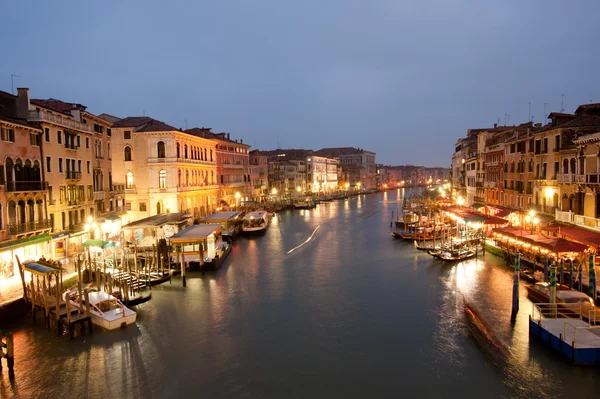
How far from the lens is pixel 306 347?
13523mm

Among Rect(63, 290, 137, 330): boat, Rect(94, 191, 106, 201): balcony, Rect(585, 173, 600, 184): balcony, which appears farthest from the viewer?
Rect(94, 191, 106, 201): balcony

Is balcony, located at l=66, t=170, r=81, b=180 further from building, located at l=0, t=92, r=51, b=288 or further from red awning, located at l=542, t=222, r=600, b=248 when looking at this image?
red awning, located at l=542, t=222, r=600, b=248

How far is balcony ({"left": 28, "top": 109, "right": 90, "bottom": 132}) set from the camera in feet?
67.2

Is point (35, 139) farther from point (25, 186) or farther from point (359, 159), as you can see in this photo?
point (359, 159)

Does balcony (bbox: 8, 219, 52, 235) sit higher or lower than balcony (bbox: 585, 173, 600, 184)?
lower

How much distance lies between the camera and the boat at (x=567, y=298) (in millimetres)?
13531

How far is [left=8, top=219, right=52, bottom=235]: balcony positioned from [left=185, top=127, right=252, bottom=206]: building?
25230mm

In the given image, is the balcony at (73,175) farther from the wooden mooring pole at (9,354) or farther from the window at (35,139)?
the wooden mooring pole at (9,354)

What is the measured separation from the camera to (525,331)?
1397cm

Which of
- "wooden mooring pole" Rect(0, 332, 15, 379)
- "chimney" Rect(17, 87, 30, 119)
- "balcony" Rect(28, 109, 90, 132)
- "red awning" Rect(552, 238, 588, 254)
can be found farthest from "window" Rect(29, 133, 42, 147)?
"red awning" Rect(552, 238, 588, 254)

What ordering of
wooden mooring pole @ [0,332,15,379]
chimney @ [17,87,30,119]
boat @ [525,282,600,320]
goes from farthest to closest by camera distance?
chimney @ [17,87,30,119] < boat @ [525,282,600,320] < wooden mooring pole @ [0,332,15,379]

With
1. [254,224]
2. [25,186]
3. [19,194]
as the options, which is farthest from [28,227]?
[254,224]

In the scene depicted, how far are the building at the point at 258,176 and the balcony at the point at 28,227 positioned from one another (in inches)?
1576

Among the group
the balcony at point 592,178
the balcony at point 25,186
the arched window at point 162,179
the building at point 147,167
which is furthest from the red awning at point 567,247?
the arched window at point 162,179
